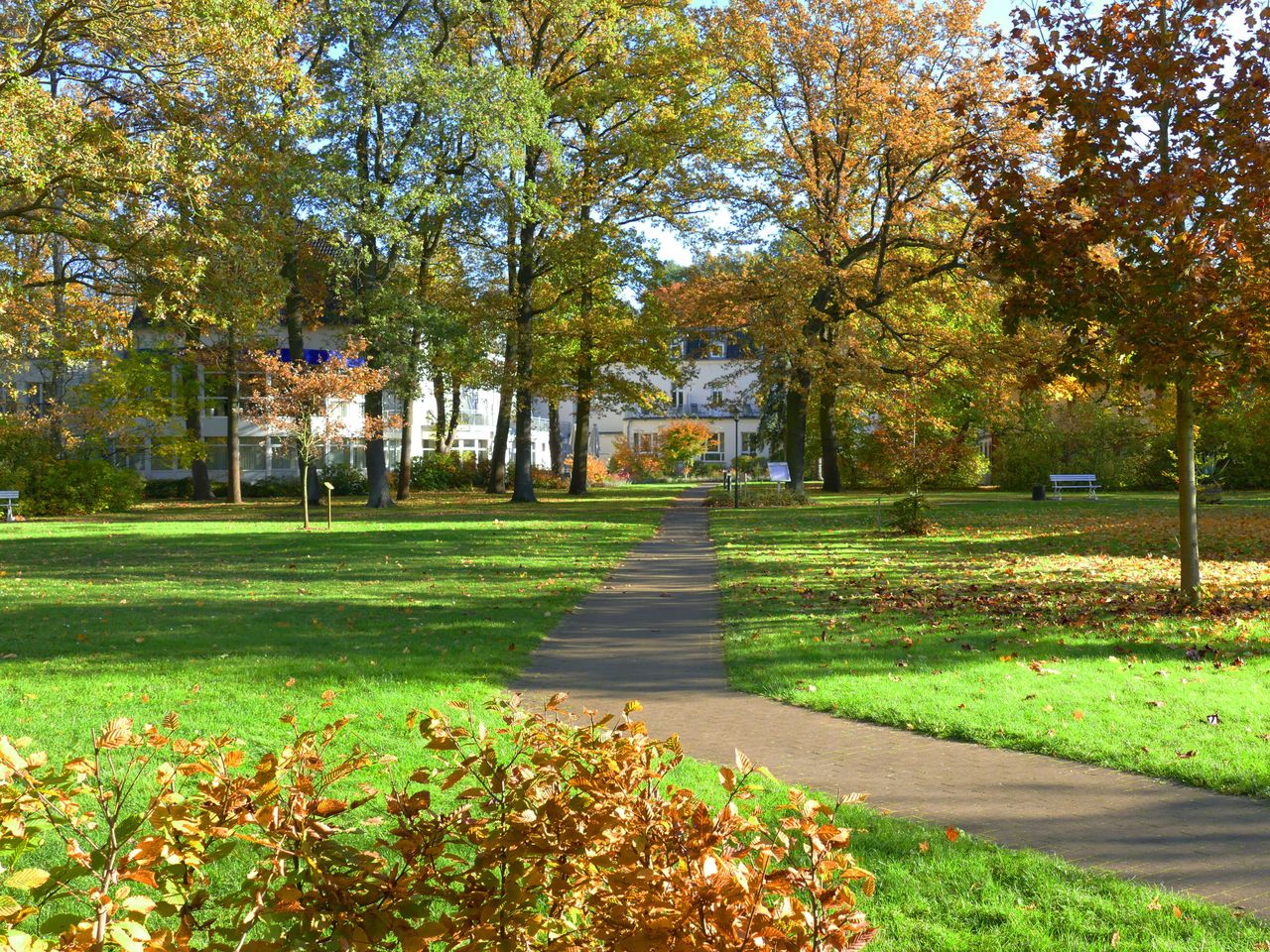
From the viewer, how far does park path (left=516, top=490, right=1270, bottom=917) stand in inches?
172

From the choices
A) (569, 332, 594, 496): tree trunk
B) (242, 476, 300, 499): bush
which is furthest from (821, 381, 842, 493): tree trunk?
(242, 476, 300, 499): bush

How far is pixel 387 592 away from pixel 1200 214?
10.1 m

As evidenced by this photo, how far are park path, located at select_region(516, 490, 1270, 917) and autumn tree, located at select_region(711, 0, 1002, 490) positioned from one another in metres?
20.0

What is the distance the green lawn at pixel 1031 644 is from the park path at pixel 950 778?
0.87 ft

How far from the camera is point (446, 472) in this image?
4647 centimetres

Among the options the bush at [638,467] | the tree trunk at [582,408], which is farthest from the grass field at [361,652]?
the bush at [638,467]

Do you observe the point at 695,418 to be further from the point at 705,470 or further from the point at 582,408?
the point at 582,408

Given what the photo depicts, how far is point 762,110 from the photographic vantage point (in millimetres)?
31438

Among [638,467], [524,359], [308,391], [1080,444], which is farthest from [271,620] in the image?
[638,467]

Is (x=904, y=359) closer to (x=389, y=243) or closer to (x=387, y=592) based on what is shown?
(x=389, y=243)

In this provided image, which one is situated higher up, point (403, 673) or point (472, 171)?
point (472, 171)

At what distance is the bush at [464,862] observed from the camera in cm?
210

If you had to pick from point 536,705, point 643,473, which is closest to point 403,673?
point 536,705

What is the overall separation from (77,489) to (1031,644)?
31.8 meters
